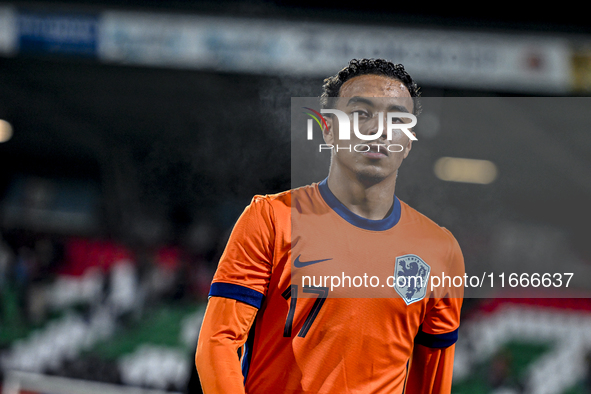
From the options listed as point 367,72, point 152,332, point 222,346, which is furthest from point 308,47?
point 152,332

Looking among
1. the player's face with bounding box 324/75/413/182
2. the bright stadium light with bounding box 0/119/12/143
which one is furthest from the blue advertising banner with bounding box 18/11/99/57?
the player's face with bounding box 324/75/413/182

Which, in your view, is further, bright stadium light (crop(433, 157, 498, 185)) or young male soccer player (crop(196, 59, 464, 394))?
bright stadium light (crop(433, 157, 498, 185))

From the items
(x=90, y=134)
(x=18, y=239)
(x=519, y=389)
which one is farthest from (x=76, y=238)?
(x=519, y=389)

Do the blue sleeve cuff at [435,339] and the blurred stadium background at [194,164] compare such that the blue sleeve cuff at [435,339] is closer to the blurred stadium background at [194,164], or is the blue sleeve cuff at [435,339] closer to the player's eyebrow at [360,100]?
the blurred stadium background at [194,164]

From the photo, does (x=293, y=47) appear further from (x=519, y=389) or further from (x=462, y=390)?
(x=519, y=389)

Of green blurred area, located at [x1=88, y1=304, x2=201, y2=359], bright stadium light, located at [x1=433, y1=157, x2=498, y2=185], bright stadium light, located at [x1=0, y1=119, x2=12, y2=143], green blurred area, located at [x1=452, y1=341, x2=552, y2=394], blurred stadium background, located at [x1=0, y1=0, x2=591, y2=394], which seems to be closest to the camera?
bright stadium light, located at [x1=433, y1=157, x2=498, y2=185]

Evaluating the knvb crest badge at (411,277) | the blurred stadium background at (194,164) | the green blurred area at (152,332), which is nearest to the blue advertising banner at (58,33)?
the blurred stadium background at (194,164)

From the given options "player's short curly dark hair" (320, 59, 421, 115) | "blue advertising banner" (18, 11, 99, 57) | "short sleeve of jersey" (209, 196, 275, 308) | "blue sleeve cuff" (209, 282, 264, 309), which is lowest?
"blue sleeve cuff" (209, 282, 264, 309)

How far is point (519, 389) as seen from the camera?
4.27 metres

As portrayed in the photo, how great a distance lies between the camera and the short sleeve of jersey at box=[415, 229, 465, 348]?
0.99 m

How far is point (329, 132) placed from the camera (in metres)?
0.98

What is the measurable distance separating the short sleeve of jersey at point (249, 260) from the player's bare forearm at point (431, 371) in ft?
1.20

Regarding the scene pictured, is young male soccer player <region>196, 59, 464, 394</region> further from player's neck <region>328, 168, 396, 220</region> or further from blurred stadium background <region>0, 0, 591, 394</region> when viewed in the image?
blurred stadium background <region>0, 0, 591, 394</region>

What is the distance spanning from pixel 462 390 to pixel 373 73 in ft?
13.2
